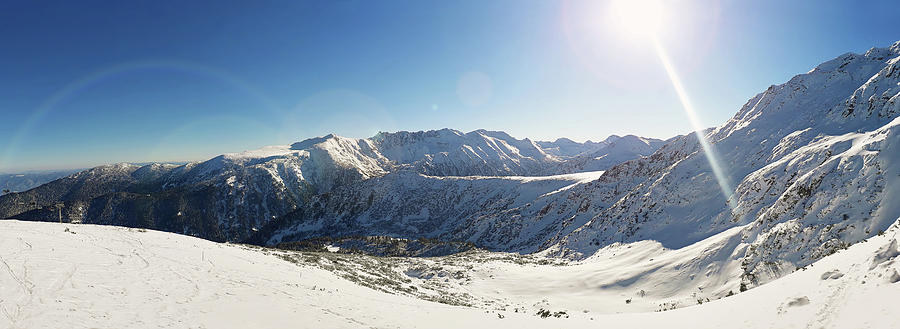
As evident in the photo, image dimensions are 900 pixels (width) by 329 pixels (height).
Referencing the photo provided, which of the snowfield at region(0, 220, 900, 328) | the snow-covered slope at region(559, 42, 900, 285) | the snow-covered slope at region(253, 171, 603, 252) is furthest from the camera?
the snow-covered slope at region(253, 171, 603, 252)

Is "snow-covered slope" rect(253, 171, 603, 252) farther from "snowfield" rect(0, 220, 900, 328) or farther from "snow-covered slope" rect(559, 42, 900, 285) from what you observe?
"snowfield" rect(0, 220, 900, 328)

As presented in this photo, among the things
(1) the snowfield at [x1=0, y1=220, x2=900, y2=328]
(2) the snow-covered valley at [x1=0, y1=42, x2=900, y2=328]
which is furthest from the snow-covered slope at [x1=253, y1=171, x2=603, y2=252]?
(1) the snowfield at [x1=0, y1=220, x2=900, y2=328]

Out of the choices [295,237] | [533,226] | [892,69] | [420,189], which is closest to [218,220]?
[295,237]

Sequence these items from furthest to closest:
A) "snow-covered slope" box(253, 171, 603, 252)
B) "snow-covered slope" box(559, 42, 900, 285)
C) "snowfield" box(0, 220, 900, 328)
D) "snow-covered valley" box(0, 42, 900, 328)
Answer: "snow-covered slope" box(253, 171, 603, 252) → "snow-covered slope" box(559, 42, 900, 285) → "snow-covered valley" box(0, 42, 900, 328) → "snowfield" box(0, 220, 900, 328)

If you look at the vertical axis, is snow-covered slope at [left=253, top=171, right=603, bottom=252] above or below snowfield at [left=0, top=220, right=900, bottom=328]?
below

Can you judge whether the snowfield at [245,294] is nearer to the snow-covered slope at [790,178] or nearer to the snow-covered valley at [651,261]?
the snow-covered valley at [651,261]

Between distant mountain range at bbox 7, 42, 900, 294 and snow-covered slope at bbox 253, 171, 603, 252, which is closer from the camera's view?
distant mountain range at bbox 7, 42, 900, 294

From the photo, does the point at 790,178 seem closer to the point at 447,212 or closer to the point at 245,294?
the point at 245,294

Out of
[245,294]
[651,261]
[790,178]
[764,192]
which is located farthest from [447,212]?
[245,294]

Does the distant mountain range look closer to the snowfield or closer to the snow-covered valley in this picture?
the snow-covered valley

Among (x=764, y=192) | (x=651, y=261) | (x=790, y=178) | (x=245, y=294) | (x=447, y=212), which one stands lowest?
(x=447, y=212)

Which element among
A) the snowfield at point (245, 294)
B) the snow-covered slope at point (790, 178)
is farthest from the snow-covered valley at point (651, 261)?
the snow-covered slope at point (790, 178)
